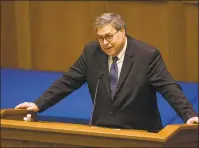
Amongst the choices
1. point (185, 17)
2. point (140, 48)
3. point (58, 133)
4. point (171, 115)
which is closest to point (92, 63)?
point (140, 48)

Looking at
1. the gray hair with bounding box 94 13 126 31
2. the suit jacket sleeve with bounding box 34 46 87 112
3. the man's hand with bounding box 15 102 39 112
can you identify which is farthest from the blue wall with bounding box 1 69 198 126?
the gray hair with bounding box 94 13 126 31

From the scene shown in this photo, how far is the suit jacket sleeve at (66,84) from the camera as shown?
2.74 m

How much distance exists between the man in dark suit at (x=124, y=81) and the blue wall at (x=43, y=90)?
3.73 feet

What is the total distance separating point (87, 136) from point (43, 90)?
227 centimetres

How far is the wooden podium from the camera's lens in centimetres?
208

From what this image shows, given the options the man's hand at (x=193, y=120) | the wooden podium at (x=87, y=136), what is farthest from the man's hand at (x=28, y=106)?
the man's hand at (x=193, y=120)

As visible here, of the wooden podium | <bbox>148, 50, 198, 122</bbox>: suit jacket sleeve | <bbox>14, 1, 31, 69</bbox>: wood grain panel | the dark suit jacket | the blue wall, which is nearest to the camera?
the wooden podium

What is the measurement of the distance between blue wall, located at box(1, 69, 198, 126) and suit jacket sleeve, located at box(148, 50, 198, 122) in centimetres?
120

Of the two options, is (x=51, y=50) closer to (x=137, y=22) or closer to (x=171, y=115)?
(x=137, y=22)

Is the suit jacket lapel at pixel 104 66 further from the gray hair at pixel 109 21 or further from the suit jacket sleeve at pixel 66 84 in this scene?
the gray hair at pixel 109 21

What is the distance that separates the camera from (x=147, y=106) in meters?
2.64

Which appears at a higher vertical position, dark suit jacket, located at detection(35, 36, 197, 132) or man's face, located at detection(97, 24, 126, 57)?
man's face, located at detection(97, 24, 126, 57)

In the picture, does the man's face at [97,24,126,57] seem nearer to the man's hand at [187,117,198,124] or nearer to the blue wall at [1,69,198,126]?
the man's hand at [187,117,198,124]

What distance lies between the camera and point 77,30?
4957 mm
